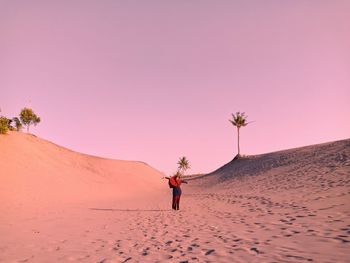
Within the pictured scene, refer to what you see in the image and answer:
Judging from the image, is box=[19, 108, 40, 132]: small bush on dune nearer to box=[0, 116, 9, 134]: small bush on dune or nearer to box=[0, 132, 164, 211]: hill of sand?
box=[0, 132, 164, 211]: hill of sand

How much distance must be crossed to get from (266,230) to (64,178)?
30426 mm

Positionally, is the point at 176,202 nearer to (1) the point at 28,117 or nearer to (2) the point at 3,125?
(2) the point at 3,125

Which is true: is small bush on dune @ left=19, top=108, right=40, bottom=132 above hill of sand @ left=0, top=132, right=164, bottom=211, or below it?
above

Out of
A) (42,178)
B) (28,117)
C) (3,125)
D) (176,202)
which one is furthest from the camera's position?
(28,117)

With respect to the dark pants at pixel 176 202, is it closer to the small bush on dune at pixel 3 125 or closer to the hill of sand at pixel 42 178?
the hill of sand at pixel 42 178

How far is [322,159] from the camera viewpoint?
3325 cm

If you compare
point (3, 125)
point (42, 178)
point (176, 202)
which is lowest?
point (176, 202)

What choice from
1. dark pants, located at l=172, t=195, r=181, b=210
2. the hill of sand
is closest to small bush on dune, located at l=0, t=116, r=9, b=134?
the hill of sand

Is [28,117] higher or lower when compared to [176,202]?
higher

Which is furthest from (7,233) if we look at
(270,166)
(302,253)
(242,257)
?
(270,166)

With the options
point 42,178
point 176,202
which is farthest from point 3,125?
point 176,202

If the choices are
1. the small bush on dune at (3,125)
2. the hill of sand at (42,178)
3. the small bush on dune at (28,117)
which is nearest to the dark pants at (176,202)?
the hill of sand at (42,178)

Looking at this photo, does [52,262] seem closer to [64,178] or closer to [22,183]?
[22,183]

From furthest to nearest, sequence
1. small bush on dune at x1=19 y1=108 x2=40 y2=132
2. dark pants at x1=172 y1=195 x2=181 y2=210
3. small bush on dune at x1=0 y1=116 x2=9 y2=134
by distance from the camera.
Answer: small bush on dune at x1=19 y1=108 x2=40 y2=132, small bush on dune at x1=0 y1=116 x2=9 y2=134, dark pants at x1=172 y1=195 x2=181 y2=210
